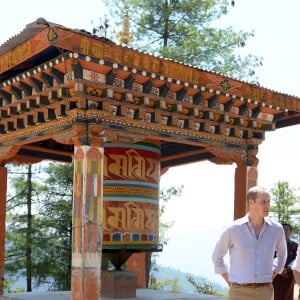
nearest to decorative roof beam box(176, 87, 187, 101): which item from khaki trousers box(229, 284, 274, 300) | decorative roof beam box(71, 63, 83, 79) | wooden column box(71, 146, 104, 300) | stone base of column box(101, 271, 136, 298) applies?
wooden column box(71, 146, 104, 300)

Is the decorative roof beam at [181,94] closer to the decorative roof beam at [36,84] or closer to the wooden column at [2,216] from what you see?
the decorative roof beam at [36,84]

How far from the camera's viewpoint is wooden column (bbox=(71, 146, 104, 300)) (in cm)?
743

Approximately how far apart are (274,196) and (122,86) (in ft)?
56.3

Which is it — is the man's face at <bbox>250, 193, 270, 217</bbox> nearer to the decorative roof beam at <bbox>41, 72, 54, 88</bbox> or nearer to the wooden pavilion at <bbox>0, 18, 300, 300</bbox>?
the wooden pavilion at <bbox>0, 18, 300, 300</bbox>

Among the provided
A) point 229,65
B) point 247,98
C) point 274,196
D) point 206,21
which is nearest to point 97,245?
point 247,98

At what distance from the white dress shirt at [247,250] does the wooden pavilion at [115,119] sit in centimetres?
352

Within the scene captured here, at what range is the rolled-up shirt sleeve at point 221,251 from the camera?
14.0 ft

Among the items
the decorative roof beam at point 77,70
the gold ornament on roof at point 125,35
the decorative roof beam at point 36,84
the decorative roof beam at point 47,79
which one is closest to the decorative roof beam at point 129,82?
the decorative roof beam at point 77,70

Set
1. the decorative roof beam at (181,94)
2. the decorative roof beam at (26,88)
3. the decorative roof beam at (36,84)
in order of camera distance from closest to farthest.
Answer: the decorative roof beam at (36,84) < the decorative roof beam at (26,88) < the decorative roof beam at (181,94)

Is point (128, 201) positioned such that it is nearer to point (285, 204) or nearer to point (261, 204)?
point (261, 204)

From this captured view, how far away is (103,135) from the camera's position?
26.0ft

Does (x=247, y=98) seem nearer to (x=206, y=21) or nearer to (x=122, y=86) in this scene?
(x=122, y=86)

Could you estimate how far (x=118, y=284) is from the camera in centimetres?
909

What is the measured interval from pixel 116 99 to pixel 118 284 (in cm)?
301
